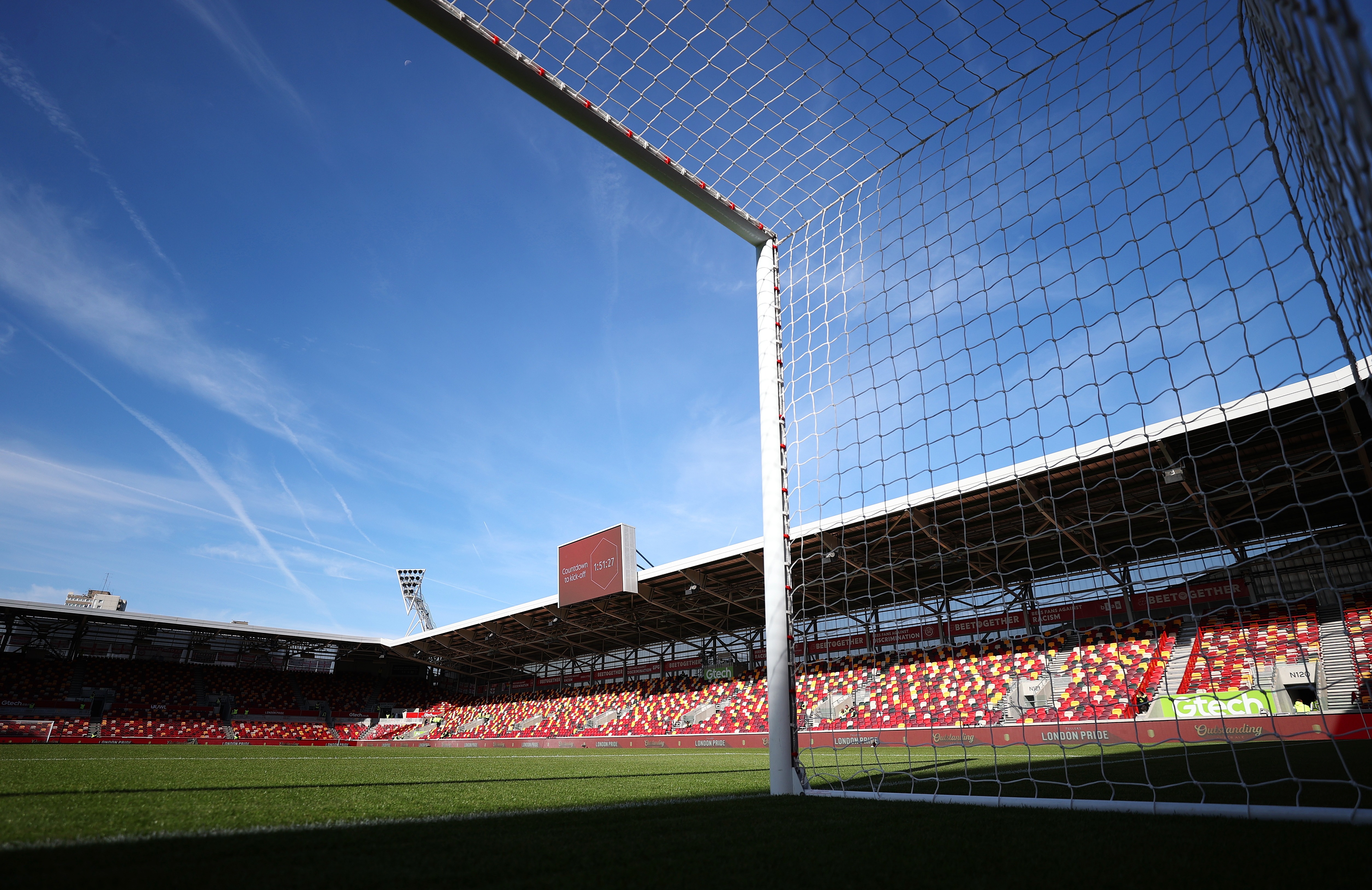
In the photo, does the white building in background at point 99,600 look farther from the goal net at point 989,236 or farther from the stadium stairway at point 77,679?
the goal net at point 989,236

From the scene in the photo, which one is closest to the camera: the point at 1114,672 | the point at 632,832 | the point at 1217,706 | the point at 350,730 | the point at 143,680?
the point at 632,832

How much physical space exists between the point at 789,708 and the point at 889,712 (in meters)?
14.6

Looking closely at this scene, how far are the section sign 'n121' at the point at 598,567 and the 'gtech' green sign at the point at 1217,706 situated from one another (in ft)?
44.7

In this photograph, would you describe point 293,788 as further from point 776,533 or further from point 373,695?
point 373,695

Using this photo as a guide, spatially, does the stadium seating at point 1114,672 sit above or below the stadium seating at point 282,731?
above

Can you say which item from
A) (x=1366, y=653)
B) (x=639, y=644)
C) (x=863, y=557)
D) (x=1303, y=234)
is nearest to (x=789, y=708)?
(x=1303, y=234)

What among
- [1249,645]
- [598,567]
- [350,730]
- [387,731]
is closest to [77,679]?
[350,730]

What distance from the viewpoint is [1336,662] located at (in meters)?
12.5

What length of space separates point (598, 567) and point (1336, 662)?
57.6 ft

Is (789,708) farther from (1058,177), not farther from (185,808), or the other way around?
(1058,177)

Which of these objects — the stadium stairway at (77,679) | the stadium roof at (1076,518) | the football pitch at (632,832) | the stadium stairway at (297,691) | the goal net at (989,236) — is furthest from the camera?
the stadium stairway at (297,691)

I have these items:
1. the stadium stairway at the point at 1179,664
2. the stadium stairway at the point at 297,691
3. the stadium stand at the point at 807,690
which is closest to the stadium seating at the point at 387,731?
the stadium stand at the point at 807,690

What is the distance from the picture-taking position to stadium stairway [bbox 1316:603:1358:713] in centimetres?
1148

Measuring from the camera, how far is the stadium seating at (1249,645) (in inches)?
495
